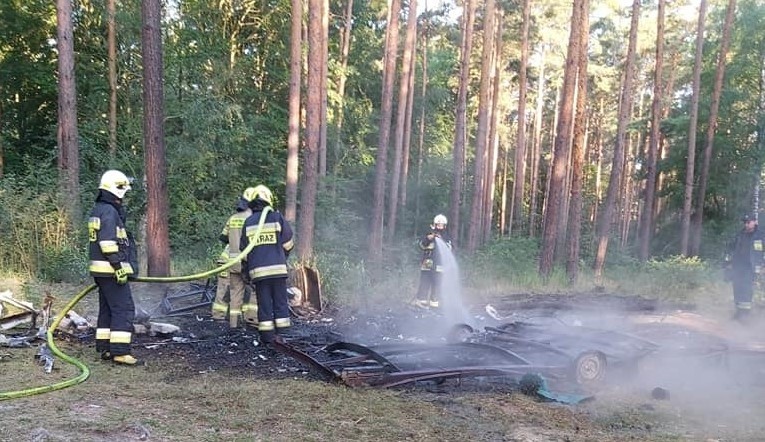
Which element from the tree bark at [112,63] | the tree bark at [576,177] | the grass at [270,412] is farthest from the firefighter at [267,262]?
the tree bark at [112,63]

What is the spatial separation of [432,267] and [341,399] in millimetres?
6134

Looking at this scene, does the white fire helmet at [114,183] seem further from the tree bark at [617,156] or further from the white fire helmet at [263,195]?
the tree bark at [617,156]

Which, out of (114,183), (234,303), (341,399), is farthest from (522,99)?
(341,399)

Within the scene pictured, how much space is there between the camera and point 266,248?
7.33m

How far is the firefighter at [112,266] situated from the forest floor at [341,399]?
250 millimetres

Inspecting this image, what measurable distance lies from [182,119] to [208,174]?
180 cm

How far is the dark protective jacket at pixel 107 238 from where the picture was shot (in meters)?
6.07

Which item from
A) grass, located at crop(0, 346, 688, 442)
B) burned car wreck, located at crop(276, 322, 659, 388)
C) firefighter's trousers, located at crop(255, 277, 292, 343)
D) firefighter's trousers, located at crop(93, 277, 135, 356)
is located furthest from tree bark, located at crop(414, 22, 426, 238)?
grass, located at crop(0, 346, 688, 442)

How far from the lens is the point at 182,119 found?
682 inches

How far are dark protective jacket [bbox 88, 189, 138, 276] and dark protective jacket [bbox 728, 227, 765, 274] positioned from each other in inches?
404

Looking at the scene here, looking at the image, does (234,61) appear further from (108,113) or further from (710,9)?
(710,9)

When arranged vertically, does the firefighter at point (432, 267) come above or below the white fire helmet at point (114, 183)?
below

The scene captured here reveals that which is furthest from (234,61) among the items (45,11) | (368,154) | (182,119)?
(368,154)

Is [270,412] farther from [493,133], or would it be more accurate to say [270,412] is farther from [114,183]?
[493,133]
